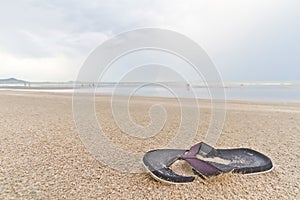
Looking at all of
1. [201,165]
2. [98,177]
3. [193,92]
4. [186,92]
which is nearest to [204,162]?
[201,165]

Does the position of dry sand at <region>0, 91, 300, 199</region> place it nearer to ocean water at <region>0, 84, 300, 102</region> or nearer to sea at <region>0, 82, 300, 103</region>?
sea at <region>0, 82, 300, 103</region>

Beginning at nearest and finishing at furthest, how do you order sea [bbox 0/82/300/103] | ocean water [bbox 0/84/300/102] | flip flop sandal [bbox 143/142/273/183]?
flip flop sandal [bbox 143/142/273/183] < sea [bbox 0/82/300/103] < ocean water [bbox 0/84/300/102]

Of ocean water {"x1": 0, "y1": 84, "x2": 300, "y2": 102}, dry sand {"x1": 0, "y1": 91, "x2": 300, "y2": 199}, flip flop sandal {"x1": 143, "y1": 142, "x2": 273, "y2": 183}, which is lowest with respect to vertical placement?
dry sand {"x1": 0, "y1": 91, "x2": 300, "y2": 199}

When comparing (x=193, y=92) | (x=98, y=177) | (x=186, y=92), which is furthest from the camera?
(x=186, y=92)

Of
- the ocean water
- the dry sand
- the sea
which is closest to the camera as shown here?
the dry sand

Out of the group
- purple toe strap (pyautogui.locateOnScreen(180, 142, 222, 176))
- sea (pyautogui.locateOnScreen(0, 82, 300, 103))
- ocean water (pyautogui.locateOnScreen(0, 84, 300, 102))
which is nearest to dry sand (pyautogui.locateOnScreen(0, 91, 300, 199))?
purple toe strap (pyautogui.locateOnScreen(180, 142, 222, 176))

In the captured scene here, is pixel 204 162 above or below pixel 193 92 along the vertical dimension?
below

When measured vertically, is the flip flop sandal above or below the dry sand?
above

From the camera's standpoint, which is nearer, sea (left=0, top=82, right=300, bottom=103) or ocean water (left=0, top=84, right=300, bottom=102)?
sea (left=0, top=82, right=300, bottom=103)

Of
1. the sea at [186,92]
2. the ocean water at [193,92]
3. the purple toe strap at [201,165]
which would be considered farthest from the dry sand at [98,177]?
the ocean water at [193,92]

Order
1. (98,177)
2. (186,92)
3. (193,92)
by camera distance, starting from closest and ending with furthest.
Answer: (98,177), (193,92), (186,92)

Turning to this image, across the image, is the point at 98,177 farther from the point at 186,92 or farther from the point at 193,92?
the point at 186,92

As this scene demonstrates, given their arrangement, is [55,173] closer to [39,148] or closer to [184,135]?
[39,148]

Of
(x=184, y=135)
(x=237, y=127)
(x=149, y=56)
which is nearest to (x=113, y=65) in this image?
(x=149, y=56)
